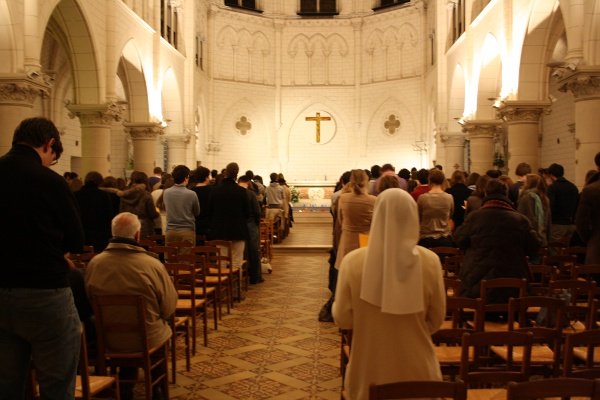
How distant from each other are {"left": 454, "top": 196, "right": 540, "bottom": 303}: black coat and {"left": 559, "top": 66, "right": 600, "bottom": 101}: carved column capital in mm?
6714

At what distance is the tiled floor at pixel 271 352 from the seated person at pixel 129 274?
3.92 feet

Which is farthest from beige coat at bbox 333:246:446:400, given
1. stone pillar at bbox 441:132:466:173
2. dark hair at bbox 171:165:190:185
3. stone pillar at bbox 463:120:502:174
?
stone pillar at bbox 441:132:466:173

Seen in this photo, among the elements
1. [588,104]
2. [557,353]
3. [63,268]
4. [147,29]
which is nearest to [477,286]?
[557,353]

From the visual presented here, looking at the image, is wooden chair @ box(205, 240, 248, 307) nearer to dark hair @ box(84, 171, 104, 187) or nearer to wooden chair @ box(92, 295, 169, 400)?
dark hair @ box(84, 171, 104, 187)

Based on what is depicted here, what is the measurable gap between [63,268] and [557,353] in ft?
10.2

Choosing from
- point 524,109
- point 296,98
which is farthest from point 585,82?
point 296,98

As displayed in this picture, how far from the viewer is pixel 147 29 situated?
20.8m

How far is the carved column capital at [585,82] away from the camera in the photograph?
11.5m

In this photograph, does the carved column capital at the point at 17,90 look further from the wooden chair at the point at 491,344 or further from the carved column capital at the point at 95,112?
the wooden chair at the point at 491,344

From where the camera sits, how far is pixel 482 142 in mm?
20859

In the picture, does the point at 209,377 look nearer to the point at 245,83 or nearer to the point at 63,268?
the point at 63,268

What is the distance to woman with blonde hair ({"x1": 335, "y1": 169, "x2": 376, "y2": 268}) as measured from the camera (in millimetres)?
A: 7301

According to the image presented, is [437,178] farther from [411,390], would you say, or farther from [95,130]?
[95,130]

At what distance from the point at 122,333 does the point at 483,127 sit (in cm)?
1779
